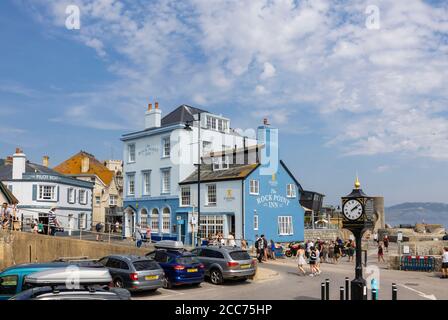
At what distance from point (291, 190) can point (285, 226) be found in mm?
3417

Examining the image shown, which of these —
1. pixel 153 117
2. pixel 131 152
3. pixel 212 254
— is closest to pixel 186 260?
pixel 212 254

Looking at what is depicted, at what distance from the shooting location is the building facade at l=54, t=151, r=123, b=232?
235ft

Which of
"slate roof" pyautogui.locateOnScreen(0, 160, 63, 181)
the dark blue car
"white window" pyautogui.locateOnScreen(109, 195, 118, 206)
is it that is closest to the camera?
the dark blue car

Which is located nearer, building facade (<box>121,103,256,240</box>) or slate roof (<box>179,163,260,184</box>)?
slate roof (<box>179,163,260,184</box>)

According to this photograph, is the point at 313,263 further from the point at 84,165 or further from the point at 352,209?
the point at 84,165

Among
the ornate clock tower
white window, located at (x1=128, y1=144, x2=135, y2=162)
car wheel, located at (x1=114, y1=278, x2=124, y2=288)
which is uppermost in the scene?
white window, located at (x1=128, y1=144, x2=135, y2=162)

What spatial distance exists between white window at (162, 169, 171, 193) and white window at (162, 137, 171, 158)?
161 cm

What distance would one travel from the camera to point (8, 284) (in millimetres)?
12633

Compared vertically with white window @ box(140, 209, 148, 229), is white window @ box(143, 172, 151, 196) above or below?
above

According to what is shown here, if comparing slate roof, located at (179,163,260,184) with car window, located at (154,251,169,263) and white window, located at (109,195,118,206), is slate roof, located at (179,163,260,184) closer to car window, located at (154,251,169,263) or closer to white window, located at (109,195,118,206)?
car window, located at (154,251,169,263)

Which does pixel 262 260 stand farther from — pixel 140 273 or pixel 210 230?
pixel 140 273

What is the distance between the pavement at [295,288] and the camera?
17531 millimetres

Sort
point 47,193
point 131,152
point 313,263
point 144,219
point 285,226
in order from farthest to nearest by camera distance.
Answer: point 131,152, point 47,193, point 144,219, point 285,226, point 313,263

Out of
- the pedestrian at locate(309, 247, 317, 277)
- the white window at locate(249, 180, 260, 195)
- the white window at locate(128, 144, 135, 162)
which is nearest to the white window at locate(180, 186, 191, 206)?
the white window at locate(249, 180, 260, 195)
